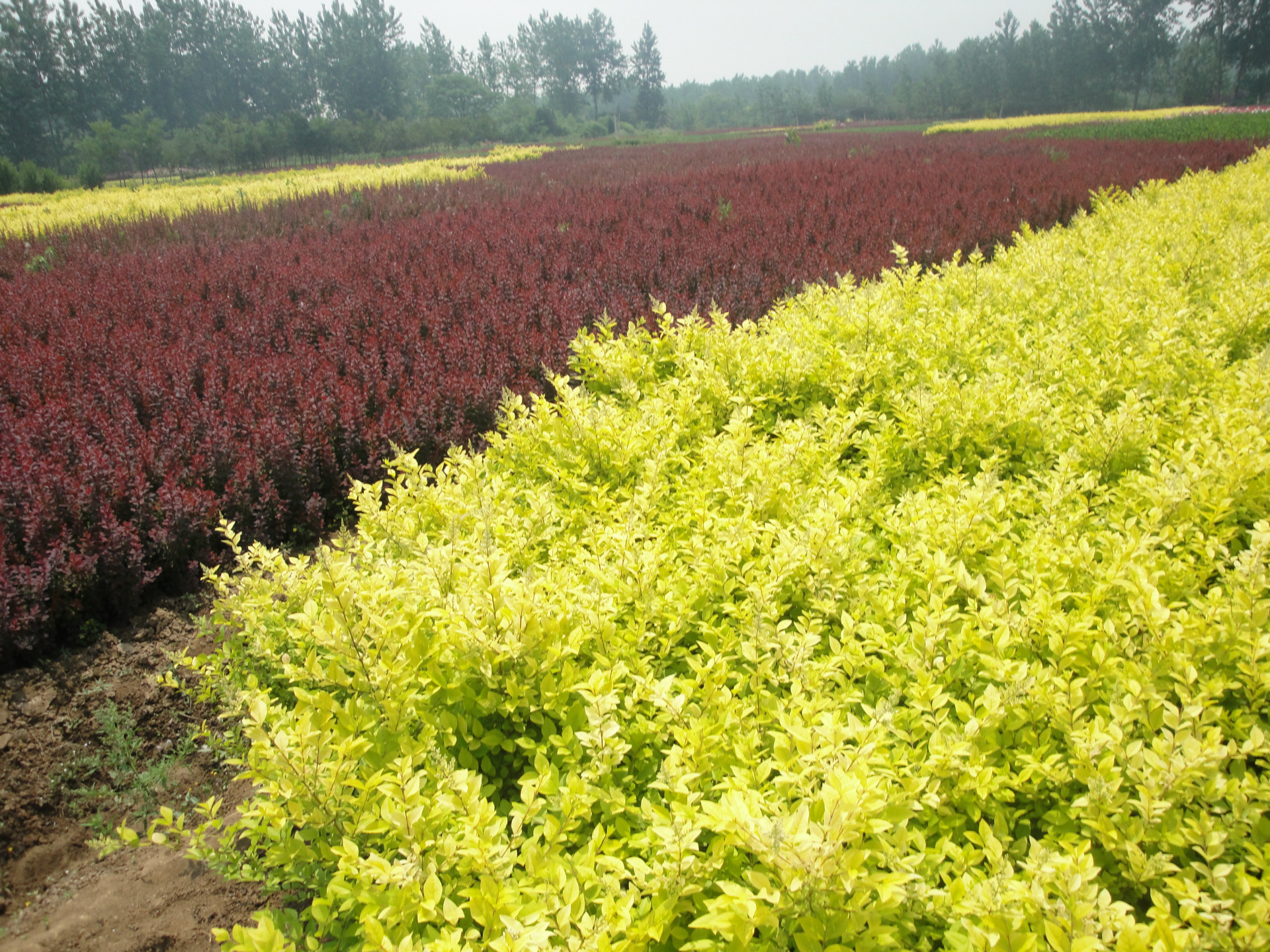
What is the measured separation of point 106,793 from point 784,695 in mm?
2837

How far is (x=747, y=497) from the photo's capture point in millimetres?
2664

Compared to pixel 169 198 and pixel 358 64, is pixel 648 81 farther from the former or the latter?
pixel 169 198

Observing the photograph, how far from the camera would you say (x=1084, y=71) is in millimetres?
73250

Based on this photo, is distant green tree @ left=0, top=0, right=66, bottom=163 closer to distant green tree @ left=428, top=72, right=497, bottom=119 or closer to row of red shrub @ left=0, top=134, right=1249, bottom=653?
distant green tree @ left=428, top=72, right=497, bottom=119

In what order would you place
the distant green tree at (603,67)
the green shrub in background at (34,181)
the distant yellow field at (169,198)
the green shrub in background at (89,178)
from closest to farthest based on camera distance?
the distant yellow field at (169,198) → the green shrub in background at (34,181) → the green shrub in background at (89,178) → the distant green tree at (603,67)

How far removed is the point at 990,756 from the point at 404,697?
60.1 inches

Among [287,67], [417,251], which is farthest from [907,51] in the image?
[417,251]

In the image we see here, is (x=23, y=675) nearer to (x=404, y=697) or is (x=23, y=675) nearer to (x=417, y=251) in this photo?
(x=404, y=697)

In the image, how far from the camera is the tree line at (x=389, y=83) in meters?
50.6

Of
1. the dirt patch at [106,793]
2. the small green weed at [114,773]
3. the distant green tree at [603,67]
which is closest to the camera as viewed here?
the dirt patch at [106,793]

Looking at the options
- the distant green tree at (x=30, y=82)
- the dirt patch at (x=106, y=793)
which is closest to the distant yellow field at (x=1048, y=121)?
the dirt patch at (x=106, y=793)

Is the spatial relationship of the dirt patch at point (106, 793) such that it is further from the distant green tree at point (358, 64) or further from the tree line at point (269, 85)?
the distant green tree at point (358, 64)

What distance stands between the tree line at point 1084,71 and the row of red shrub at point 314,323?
72457 mm

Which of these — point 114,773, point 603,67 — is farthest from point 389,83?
point 114,773
